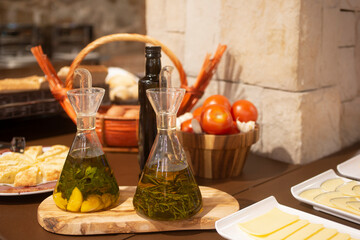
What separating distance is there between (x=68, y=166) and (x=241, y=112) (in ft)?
1.65

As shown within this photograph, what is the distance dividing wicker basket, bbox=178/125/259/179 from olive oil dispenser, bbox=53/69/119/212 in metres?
0.27

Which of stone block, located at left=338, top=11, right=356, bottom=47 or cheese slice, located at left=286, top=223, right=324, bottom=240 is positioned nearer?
cheese slice, located at left=286, top=223, right=324, bottom=240

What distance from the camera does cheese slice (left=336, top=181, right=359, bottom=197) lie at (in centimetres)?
89

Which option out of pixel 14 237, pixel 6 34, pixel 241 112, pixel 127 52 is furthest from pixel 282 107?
pixel 127 52

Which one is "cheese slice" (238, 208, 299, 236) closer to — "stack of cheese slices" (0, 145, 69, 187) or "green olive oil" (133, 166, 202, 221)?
"green olive oil" (133, 166, 202, 221)

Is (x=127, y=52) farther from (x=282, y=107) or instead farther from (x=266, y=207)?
(x=266, y=207)

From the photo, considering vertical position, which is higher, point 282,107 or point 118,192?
point 282,107

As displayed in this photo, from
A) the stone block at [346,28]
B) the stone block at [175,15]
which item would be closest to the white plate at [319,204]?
the stone block at [346,28]

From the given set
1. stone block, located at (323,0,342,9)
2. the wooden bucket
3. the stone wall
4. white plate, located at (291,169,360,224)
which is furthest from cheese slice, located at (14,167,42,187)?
stone block, located at (323,0,342,9)

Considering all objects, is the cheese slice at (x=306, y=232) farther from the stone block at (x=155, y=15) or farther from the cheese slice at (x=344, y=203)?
the stone block at (x=155, y=15)

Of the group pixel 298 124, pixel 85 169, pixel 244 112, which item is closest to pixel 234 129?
pixel 244 112

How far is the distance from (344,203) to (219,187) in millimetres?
293

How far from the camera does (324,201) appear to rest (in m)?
0.86

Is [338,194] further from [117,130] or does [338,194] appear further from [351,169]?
[117,130]
